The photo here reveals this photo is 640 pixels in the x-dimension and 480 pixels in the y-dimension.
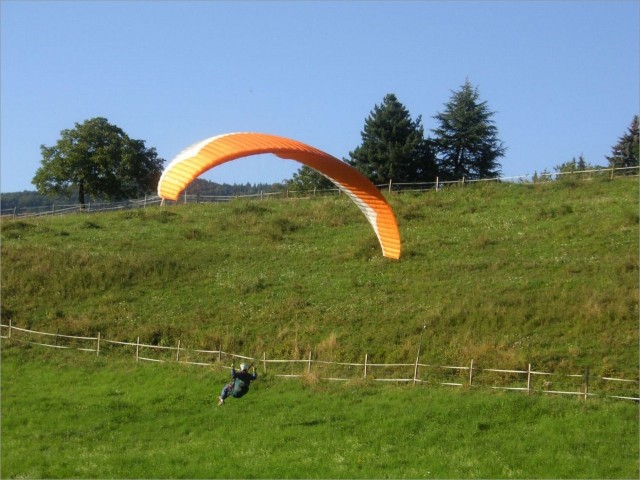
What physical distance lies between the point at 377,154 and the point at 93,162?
22507mm

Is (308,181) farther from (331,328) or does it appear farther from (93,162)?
(331,328)

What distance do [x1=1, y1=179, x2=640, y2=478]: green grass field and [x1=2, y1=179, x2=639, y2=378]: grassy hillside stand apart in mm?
119

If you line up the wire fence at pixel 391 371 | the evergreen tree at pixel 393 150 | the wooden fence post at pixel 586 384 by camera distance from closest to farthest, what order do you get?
1. the wooden fence post at pixel 586 384
2. the wire fence at pixel 391 371
3. the evergreen tree at pixel 393 150

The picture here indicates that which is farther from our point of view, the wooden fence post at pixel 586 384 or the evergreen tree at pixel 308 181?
the evergreen tree at pixel 308 181

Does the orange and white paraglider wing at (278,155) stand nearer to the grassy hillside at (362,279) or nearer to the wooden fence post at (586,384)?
the wooden fence post at (586,384)

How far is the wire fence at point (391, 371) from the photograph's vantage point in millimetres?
23562

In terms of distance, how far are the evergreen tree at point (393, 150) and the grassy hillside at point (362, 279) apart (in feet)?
35.4

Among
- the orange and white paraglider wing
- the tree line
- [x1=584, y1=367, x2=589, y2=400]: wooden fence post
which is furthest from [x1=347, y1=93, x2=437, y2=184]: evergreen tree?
the orange and white paraglider wing

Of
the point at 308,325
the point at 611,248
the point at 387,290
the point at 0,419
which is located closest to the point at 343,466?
the point at 0,419

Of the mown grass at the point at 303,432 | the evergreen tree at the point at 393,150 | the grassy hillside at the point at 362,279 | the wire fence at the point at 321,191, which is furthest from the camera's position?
the evergreen tree at the point at 393,150

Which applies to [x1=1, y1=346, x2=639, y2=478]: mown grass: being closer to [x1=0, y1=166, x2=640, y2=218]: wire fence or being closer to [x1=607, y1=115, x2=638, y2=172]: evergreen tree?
[x1=0, y1=166, x2=640, y2=218]: wire fence

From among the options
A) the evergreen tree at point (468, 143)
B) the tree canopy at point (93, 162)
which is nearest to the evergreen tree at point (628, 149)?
the evergreen tree at point (468, 143)

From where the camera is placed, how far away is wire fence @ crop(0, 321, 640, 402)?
23562mm

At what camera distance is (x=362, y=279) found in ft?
120
